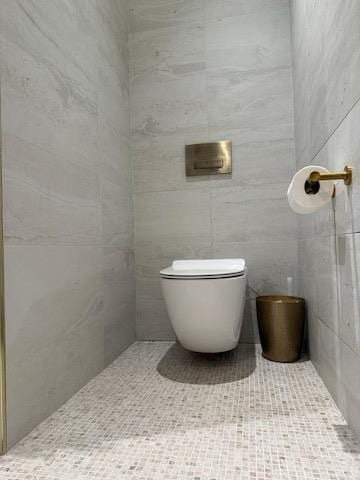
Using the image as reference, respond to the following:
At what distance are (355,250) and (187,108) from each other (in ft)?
4.52

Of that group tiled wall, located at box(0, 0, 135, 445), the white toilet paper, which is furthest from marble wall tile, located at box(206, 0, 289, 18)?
the white toilet paper

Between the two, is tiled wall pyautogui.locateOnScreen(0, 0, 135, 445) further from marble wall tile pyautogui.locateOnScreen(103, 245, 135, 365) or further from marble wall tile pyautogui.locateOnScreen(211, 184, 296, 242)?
marble wall tile pyautogui.locateOnScreen(211, 184, 296, 242)

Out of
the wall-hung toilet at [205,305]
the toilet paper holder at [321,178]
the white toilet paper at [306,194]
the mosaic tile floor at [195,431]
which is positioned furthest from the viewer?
the wall-hung toilet at [205,305]

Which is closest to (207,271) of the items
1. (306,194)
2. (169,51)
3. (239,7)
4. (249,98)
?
(306,194)

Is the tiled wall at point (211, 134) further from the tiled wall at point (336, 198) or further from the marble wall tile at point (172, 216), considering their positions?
the tiled wall at point (336, 198)

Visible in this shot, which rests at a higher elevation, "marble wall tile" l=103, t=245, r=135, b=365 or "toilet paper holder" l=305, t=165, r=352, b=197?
"toilet paper holder" l=305, t=165, r=352, b=197

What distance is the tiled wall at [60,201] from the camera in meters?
0.96

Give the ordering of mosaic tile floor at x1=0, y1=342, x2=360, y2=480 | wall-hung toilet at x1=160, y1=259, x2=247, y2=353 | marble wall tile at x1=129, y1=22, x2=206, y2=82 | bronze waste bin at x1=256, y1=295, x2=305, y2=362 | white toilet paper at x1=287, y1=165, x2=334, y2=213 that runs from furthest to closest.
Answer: marble wall tile at x1=129, y1=22, x2=206, y2=82
bronze waste bin at x1=256, y1=295, x2=305, y2=362
wall-hung toilet at x1=160, y1=259, x2=247, y2=353
white toilet paper at x1=287, y1=165, x2=334, y2=213
mosaic tile floor at x1=0, y1=342, x2=360, y2=480

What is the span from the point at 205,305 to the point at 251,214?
76cm

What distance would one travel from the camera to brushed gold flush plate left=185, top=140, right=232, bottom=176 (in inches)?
73.5

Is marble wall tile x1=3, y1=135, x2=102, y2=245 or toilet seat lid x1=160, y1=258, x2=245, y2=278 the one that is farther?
toilet seat lid x1=160, y1=258, x2=245, y2=278

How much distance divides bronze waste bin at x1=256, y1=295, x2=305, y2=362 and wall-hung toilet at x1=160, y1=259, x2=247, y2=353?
Result: 0.75 feet

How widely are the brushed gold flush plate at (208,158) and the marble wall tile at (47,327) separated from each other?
31.0 inches

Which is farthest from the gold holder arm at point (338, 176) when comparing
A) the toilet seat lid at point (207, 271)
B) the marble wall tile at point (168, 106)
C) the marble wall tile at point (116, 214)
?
the marble wall tile at point (168, 106)
